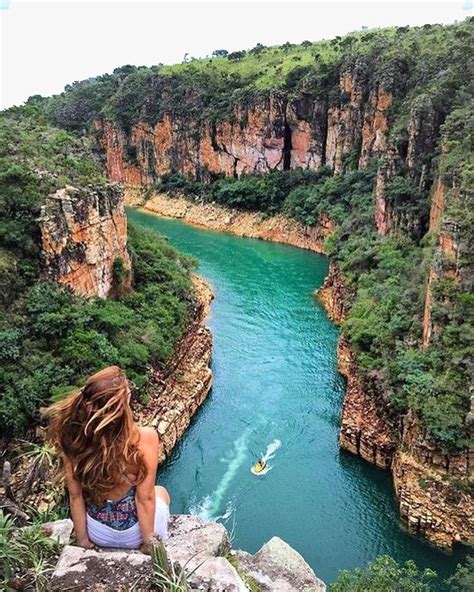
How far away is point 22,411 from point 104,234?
841cm

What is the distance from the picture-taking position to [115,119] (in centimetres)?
6091

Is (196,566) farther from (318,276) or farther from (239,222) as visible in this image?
(239,222)

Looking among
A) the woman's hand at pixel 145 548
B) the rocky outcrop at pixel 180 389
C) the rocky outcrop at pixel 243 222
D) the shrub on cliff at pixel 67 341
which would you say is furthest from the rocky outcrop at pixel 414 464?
the rocky outcrop at pixel 243 222

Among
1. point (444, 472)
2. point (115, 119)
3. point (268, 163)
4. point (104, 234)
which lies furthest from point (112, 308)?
point (115, 119)

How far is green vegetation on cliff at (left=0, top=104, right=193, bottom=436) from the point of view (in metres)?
15.6

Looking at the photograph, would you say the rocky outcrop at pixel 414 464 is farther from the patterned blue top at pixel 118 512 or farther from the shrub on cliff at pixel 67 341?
the patterned blue top at pixel 118 512

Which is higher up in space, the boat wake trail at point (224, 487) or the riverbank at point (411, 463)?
the riverbank at point (411, 463)

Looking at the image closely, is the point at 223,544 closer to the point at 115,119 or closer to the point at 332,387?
the point at 332,387

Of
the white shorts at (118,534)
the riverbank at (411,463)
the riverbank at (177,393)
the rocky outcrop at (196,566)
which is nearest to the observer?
the rocky outcrop at (196,566)

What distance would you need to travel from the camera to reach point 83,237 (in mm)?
19719

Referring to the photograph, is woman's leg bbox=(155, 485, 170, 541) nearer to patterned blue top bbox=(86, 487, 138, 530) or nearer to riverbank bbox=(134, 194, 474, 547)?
patterned blue top bbox=(86, 487, 138, 530)

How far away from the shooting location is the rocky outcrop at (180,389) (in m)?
18.0

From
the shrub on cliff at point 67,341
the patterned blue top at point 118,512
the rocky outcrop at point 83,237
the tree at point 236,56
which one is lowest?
the shrub on cliff at point 67,341

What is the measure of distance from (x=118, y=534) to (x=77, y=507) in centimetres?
33
